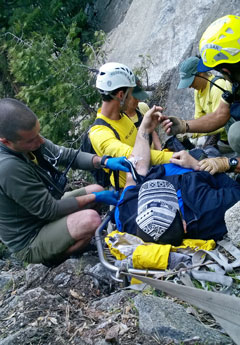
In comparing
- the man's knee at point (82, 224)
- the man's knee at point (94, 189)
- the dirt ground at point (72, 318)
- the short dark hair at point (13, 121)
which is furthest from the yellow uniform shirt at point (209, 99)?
the dirt ground at point (72, 318)

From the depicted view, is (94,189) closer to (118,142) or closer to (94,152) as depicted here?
(94,152)

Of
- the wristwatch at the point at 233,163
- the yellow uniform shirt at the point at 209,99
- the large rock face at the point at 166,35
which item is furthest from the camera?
the large rock face at the point at 166,35

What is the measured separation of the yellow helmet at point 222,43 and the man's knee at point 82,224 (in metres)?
1.95

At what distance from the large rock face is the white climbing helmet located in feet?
8.64

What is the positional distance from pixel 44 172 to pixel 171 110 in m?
3.80

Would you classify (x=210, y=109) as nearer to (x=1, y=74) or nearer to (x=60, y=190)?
(x=60, y=190)

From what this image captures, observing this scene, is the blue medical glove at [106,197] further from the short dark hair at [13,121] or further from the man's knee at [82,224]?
the short dark hair at [13,121]

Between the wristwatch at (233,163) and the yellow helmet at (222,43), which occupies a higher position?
the yellow helmet at (222,43)

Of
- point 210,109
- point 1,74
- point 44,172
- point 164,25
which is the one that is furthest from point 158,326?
point 1,74

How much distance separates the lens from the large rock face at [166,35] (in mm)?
7594

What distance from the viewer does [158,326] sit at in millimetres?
2428

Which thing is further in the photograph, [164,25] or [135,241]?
[164,25]

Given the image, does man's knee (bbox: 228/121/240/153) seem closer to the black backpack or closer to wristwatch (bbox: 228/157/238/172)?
wristwatch (bbox: 228/157/238/172)

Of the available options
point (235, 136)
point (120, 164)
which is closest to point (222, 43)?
point (235, 136)
